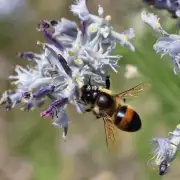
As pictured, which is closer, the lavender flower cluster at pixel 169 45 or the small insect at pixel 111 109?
the lavender flower cluster at pixel 169 45

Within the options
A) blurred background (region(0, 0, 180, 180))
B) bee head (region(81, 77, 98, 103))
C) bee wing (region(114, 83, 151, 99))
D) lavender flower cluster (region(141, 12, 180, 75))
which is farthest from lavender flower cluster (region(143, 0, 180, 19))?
blurred background (region(0, 0, 180, 180))

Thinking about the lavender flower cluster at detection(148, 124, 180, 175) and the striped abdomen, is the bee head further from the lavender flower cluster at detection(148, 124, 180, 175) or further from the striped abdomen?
the lavender flower cluster at detection(148, 124, 180, 175)

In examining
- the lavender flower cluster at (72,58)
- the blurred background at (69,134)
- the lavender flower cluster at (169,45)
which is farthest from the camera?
the blurred background at (69,134)

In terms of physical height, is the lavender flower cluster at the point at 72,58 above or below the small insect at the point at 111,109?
above

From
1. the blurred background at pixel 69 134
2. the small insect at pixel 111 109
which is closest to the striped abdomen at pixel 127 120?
the small insect at pixel 111 109

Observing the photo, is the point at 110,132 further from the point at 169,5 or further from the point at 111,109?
the point at 169,5

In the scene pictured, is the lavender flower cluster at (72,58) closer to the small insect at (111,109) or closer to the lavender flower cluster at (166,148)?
the small insect at (111,109)

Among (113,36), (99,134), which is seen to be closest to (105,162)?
(99,134)
